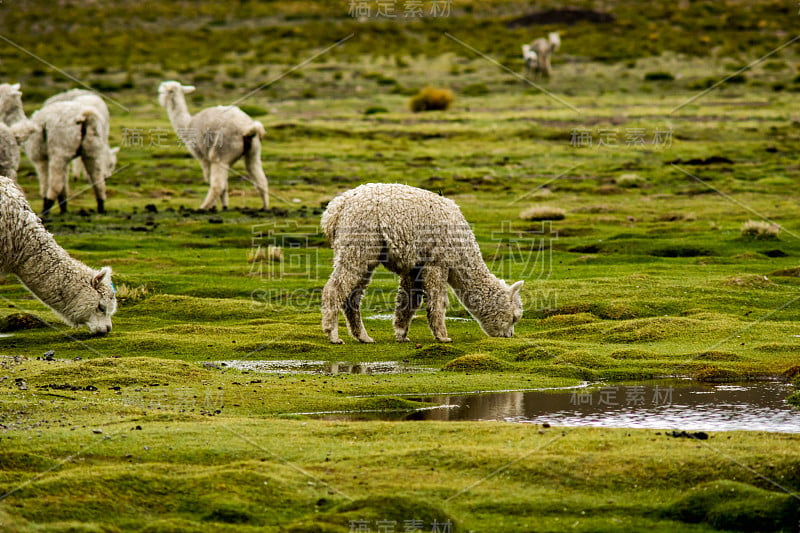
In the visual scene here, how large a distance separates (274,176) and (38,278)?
22.4 meters

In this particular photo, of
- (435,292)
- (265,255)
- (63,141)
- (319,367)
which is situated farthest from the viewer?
(63,141)

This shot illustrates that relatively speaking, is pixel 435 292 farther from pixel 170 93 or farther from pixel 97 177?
pixel 170 93

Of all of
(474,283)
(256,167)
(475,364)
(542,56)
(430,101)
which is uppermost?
(542,56)

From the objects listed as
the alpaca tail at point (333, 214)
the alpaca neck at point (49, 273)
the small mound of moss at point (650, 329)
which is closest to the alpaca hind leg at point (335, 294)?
the alpaca tail at point (333, 214)

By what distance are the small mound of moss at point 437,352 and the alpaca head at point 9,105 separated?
16.3 meters

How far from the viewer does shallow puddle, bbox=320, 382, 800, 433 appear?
1184cm

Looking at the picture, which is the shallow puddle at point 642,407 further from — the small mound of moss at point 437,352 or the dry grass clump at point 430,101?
the dry grass clump at point 430,101

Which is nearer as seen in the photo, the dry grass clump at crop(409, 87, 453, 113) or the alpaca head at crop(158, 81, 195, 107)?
the alpaca head at crop(158, 81, 195, 107)

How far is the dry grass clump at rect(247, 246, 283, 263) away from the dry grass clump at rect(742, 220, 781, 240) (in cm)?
1163

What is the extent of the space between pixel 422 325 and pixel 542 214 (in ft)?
39.8

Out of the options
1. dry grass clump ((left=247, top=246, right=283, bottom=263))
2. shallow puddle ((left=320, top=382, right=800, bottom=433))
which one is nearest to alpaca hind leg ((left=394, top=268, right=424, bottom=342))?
shallow puddle ((left=320, top=382, right=800, bottom=433))

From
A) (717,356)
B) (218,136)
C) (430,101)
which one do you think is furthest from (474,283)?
(430,101)

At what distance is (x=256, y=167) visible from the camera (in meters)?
30.4

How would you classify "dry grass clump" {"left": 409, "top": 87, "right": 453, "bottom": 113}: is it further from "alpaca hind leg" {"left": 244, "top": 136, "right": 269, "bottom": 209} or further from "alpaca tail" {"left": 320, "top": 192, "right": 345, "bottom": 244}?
"alpaca tail" {"left": 320, "top": 192, "right": 345, "bottom": 244}
